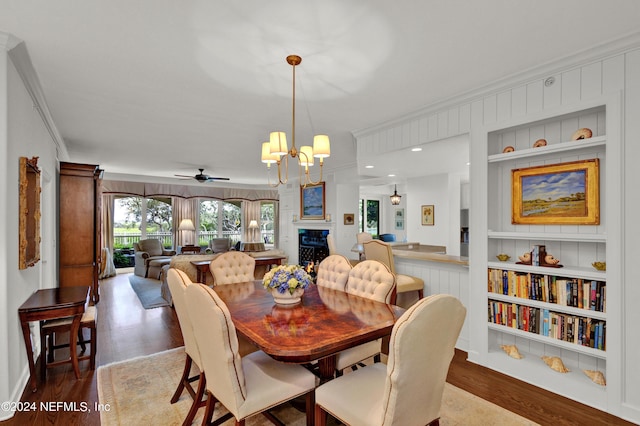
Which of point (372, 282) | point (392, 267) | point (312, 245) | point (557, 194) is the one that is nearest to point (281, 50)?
point (372, 282)

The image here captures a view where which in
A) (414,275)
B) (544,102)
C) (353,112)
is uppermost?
(353,112)

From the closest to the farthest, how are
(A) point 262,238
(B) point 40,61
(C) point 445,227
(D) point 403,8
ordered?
(D) point 403,8, (B) point 40,61, (C) point 445,227, (A) point 262,238

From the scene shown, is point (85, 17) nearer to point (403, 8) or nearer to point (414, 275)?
point (403, 8)

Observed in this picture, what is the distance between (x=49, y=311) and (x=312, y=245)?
234 inches

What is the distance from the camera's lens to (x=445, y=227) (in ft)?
21.1

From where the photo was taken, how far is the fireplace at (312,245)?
7852 millimetres

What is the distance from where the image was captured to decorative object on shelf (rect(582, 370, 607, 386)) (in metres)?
2.46

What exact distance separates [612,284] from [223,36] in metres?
3.17

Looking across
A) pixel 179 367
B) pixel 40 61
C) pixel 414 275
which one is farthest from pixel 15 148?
pixel 414 275

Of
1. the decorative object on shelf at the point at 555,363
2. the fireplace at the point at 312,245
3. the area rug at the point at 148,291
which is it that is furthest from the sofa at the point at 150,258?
the decorative object on shelf at the point at 555,363

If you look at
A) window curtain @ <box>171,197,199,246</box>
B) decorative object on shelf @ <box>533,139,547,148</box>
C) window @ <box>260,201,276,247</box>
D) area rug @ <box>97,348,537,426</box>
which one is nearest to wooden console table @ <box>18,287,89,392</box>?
area rug @ <box>97,348,537,426</box>

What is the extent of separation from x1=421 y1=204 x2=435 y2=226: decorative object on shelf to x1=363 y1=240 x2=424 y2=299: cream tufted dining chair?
290 cm

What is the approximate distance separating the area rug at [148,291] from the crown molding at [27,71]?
290cm

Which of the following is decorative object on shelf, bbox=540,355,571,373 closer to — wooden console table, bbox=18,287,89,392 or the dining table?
the dining table
